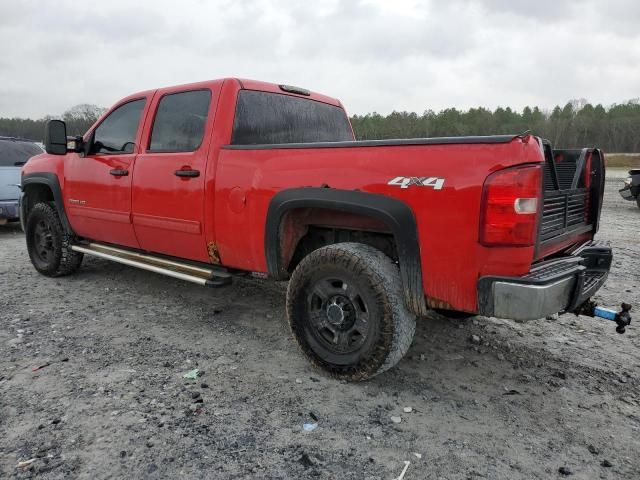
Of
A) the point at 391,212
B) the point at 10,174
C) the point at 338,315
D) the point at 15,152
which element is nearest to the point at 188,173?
the point at 338,315

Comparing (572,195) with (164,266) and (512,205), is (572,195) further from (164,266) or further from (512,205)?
(164,266)

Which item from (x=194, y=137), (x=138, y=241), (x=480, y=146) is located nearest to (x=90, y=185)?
(x=138, y=241)

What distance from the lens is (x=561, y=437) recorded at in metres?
2.44

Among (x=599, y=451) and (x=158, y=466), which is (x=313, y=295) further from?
(x=599, y=451)

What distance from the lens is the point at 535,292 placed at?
89.1 inches

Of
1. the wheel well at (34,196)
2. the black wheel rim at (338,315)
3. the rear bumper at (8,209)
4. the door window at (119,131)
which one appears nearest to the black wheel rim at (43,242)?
the wheel well at (34,196)

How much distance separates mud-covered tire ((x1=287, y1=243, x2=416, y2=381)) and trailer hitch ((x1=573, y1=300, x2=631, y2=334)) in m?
1.07

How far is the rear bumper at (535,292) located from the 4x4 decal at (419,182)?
527 mm

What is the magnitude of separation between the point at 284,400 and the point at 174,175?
6.55ft

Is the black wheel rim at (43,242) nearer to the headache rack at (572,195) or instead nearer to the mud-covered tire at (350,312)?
the mud-covered tire at (350,312)

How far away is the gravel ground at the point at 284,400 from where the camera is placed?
221cm

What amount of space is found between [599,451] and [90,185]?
15.0ft

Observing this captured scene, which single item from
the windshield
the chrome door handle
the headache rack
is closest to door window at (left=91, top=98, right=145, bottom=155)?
the chrome door handle

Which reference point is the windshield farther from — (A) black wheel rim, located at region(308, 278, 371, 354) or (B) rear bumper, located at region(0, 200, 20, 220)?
(A) black wheel rim, located at region(308, 278, 371, 354)
